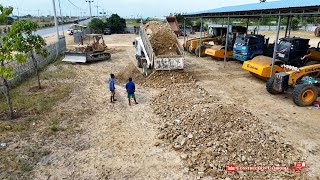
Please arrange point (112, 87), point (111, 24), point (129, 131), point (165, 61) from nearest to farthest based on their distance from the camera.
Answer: point (129, 131)
point (112, 87)
point (165, 61)
point (111, 24)

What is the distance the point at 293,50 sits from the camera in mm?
12609

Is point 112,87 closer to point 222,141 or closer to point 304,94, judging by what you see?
point 222,141

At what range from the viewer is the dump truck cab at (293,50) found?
12562 mm

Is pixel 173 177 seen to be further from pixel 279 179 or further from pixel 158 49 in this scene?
pixel 158 49

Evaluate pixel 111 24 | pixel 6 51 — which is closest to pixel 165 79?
pixel 6 51

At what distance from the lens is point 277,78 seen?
10.7 m

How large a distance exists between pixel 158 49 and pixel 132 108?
544cm

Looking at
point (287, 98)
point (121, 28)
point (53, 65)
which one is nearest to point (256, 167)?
point (287, 98)

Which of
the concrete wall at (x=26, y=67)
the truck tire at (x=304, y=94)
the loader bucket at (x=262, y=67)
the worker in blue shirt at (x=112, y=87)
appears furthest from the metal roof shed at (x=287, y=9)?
the concrete wall at (x=26, y=67)

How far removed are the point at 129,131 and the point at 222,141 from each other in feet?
9.51

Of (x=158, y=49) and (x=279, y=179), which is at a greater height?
(x=158, y=49)

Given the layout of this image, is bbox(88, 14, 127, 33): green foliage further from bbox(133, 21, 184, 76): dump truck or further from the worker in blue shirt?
the worker in blue shirt

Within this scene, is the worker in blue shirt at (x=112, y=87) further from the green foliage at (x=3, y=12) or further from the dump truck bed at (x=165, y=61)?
the green foliage at (x=3, y=12)

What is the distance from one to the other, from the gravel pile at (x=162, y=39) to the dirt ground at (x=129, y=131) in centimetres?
235
